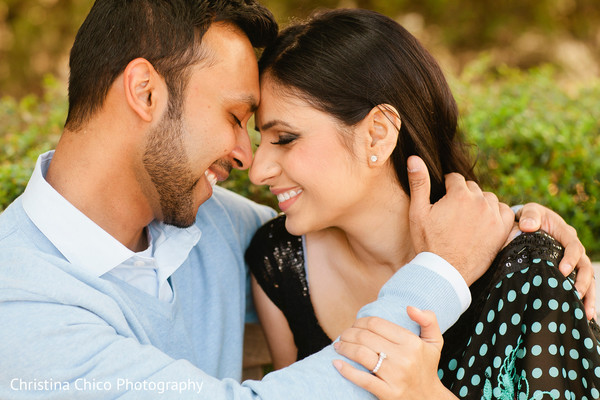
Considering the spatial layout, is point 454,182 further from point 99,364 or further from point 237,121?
point 99,364

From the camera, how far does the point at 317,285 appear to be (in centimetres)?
270

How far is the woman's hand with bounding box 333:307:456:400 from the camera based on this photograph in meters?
1.79

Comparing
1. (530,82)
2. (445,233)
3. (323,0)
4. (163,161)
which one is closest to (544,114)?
(530,82)

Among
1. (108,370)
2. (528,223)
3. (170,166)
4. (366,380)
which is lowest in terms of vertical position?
Answer: (108,370)

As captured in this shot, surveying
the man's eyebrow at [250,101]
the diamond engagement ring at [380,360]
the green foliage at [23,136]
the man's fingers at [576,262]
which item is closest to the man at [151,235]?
the man's eyebrow at [250,101]

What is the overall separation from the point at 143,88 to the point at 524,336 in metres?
1.63

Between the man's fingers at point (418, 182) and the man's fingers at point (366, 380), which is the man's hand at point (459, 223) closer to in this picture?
the man's fingers at point (418, 182)

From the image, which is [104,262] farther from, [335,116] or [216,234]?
[335,116]

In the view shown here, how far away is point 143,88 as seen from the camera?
7.20ft

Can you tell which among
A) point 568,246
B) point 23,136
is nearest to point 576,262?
point 568,246

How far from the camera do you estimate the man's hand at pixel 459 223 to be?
2.13 meters

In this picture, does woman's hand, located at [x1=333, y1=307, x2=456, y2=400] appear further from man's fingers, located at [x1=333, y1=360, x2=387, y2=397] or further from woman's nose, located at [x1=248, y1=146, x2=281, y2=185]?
woman's nose, located at [x1=248, y1=146, x2=281, y2=185]

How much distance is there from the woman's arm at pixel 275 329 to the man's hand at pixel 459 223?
789 mm

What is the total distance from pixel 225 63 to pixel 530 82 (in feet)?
9.77
